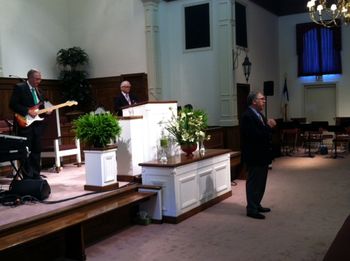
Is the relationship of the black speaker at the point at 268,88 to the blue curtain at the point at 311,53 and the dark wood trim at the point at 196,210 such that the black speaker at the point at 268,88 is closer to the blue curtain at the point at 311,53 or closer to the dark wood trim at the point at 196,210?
the blue curtain at the point at 311,53

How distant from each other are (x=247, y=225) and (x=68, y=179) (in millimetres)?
2761

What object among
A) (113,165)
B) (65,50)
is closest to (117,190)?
(113,165)

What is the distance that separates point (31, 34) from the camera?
9.83m

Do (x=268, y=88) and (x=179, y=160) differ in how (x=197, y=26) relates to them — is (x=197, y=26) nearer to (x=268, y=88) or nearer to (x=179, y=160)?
(x=268, y=88)

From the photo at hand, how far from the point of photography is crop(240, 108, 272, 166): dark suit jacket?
5.08 metres

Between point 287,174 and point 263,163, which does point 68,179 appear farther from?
point 287,174

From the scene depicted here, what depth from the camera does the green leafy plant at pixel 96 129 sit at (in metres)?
5.15

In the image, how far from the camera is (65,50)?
10.5 metres

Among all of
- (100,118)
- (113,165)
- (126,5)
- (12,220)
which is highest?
(126,5)

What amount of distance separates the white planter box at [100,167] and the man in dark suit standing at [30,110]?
2.44 ft

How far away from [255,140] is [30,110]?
2.86 metres

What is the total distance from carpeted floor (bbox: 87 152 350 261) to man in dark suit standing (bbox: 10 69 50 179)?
5.11ft

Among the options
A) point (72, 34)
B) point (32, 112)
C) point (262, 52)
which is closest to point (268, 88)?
point (262, 52)

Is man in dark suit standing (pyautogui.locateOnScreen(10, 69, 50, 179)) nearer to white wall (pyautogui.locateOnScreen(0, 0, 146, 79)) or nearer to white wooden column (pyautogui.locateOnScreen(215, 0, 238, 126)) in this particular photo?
white wall (pyautogui.locateOnScreen(0, 0, 146, 79))
